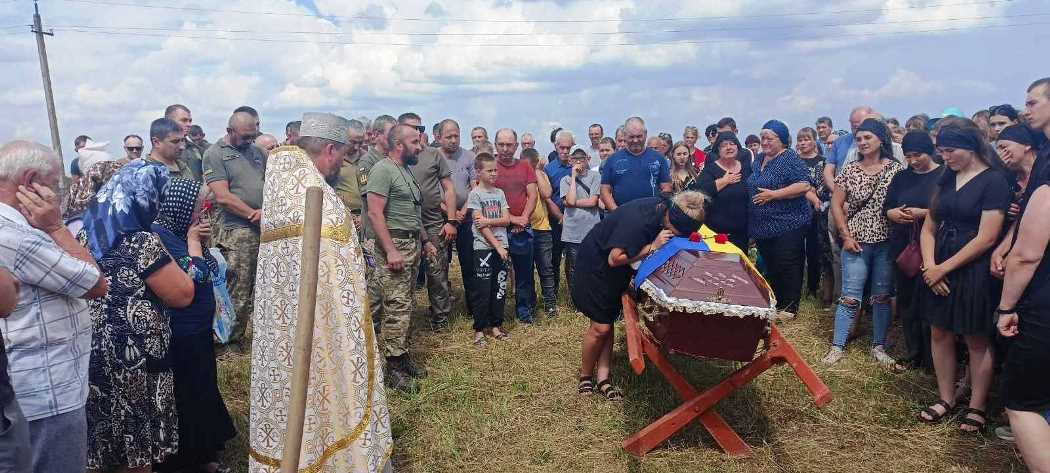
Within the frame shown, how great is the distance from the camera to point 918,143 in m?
4.88

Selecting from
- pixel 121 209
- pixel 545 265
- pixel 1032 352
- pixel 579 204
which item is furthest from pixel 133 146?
pixel 1032 352

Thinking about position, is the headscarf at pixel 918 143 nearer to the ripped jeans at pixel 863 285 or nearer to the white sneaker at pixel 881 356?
the ripped jeans at pixel 863 285

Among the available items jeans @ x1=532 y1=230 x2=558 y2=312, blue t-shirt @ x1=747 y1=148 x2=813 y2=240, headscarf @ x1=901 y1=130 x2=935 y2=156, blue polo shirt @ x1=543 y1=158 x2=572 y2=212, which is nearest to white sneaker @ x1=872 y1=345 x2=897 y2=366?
blue t-shirt @ x1=747 y1=148 x2=813 y2=240

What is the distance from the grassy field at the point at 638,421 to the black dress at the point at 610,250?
0.77m

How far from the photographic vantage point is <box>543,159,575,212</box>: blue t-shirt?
7.50 meters

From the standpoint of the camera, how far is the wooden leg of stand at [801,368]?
3553 millimetres

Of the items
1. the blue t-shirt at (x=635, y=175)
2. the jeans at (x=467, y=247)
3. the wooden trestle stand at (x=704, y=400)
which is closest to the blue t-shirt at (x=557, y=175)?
the blue t-shirt at (x=635, y=175)

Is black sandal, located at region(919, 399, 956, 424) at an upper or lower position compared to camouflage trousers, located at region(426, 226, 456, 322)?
lower

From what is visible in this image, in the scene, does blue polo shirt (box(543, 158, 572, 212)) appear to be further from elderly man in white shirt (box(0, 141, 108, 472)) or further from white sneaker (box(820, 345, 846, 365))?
elderly man in white shirt (box(0, 141, 108, 472))

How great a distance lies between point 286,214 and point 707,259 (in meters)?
2.29

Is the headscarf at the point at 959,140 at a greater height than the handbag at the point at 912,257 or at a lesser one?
greater

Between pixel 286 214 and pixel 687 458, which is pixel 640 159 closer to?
pixel 687 458

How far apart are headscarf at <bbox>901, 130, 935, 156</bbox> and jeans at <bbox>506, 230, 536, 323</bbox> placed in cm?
343

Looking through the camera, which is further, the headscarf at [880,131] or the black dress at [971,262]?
the headscarf at [880,131]
